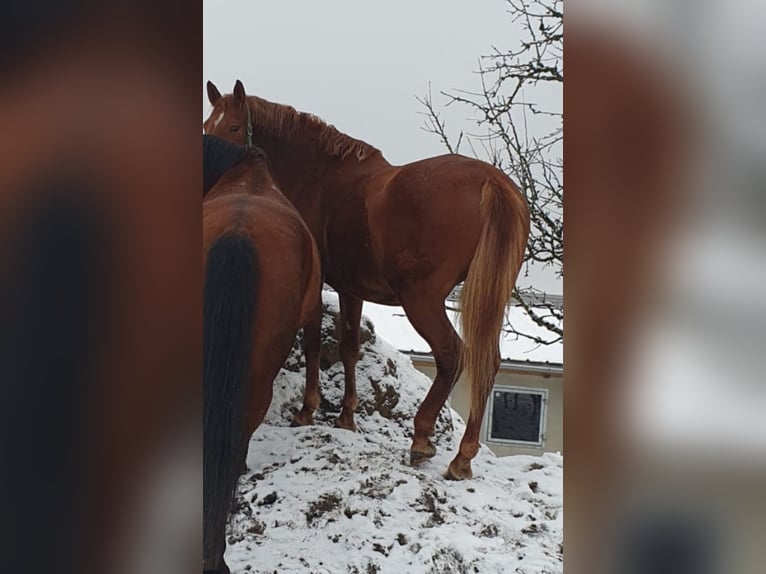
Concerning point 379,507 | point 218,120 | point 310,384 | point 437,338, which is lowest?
point 379,507

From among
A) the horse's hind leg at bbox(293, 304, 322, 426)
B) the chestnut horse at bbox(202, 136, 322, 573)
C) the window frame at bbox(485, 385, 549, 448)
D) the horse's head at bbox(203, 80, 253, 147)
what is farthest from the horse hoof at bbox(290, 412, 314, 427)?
the horse's head at bbox(203, 80, 253, 147)

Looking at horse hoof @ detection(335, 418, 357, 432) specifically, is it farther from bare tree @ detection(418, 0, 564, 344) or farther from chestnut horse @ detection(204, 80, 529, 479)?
bare tree @ detection(418, 0, 564, 344)

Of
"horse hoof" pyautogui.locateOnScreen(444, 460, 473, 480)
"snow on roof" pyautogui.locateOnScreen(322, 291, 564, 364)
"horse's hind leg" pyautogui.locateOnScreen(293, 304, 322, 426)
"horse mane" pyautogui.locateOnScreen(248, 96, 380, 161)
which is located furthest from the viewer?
"snow on roof" pyautogui.locateOnScreen(322, 291, 564, 364)

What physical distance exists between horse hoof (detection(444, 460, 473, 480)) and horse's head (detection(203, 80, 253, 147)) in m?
0.66

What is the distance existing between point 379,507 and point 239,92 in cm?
70

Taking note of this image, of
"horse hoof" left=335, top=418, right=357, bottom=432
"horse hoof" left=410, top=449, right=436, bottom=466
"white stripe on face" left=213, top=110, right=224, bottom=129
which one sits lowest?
"horse hoof" left=410, top=449, right=436, bottom=466

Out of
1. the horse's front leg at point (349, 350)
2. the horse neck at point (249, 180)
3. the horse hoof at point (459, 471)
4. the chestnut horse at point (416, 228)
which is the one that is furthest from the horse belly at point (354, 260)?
the horse hoof at point (459, 471)

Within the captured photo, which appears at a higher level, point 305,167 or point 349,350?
point 305,167

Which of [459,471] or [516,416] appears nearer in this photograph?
[459,471]

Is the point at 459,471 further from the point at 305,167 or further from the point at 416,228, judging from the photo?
the point at 305,167

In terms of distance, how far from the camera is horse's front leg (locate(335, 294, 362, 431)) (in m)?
1.31

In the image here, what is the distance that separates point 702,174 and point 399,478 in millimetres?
756

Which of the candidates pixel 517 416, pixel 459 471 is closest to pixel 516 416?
pixel 517 416

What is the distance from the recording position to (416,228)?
3.45ft
